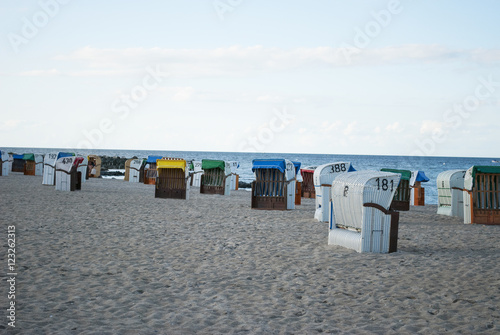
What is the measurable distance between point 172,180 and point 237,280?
14.0 metres

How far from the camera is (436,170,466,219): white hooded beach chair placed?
16656 millimetres

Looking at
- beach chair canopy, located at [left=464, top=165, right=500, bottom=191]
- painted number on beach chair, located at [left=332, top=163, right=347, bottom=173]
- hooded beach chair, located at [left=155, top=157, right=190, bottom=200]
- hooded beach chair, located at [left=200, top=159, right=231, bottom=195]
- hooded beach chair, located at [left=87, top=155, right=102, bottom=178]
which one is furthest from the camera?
hooded beach chair, located at [left=87, top=155, right=102, bottom=178]

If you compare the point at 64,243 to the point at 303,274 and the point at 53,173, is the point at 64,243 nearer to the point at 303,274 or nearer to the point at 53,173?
the point at 303,274

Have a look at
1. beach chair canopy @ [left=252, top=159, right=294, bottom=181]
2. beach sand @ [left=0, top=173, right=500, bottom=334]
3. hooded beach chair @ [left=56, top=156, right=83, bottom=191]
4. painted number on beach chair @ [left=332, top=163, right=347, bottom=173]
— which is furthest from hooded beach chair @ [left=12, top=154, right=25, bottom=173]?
painted number on beach chair @ [left=332, top=163, right=347, bottom=173]

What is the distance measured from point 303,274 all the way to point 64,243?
463 centimetres

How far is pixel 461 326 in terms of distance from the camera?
17.1 feet

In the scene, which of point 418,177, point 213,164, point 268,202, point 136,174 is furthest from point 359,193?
point 136,174

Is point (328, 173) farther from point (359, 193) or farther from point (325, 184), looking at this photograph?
point (359, 193)

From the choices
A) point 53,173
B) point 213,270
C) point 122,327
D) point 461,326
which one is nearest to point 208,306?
point 122,327

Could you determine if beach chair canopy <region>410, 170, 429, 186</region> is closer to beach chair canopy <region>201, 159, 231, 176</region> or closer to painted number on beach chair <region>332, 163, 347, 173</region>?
beach chair canopy <region>201, 159, 231, 176</region>

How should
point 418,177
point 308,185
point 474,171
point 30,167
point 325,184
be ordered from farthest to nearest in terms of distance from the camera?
point 30,167 < point 308,185 < point 418,177 < point 474,171 < point 325,184

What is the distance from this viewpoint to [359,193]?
29.6ft

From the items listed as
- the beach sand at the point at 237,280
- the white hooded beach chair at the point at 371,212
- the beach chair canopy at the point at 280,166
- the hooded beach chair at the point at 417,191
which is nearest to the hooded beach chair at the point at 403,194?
the hooded beach chair at the point at 417,191

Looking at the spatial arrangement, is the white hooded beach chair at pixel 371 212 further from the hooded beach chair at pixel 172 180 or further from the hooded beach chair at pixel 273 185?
the hooded beach chair at pixel 172 180
